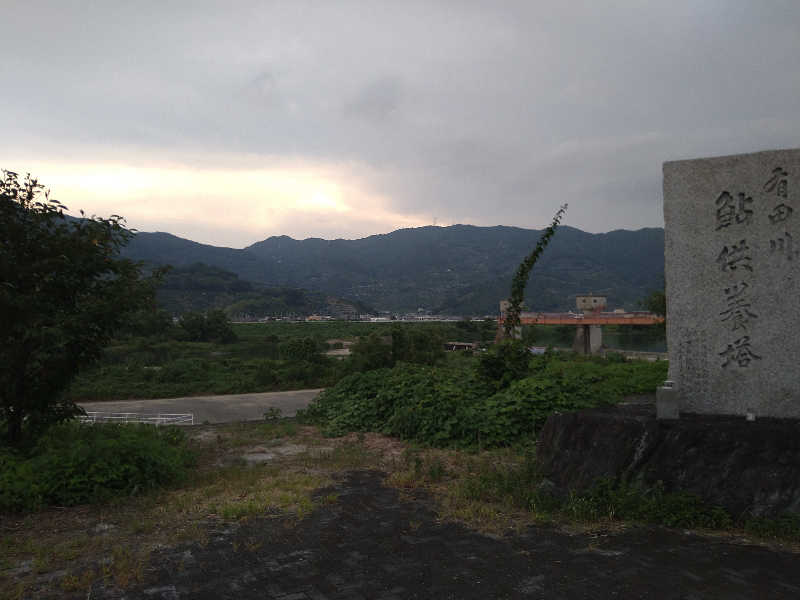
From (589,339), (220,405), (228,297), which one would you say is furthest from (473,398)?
(228,297)

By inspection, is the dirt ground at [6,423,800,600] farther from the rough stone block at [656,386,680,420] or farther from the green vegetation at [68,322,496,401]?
the green vegetation at [68,322,496,401]

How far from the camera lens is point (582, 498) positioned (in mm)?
5348

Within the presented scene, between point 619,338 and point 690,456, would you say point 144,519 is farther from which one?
point 619,338

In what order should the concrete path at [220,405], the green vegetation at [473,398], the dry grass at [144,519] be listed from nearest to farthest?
1. the dry grass at [144,519]
2. the green vegetation at [473,398]
3. the concrete path at [220,405]

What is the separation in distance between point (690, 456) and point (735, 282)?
202 centimetres

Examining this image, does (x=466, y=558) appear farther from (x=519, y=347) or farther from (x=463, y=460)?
(x=519, y=347)

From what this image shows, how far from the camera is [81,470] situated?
5.96 m

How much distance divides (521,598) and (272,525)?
2.38 m

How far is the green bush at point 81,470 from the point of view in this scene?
5.64 metres

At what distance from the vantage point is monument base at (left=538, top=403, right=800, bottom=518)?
15.6ft

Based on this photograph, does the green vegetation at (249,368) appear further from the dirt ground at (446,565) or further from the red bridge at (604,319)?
the dirt ground at (446,565)

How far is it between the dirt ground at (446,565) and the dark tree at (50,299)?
2.97 meters

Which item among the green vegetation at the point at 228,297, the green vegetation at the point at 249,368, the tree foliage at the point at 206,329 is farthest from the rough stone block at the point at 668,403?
the green vegetation at the point at 228,297

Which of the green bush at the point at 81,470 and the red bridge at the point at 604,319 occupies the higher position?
the red bridge at the point at 604,319
